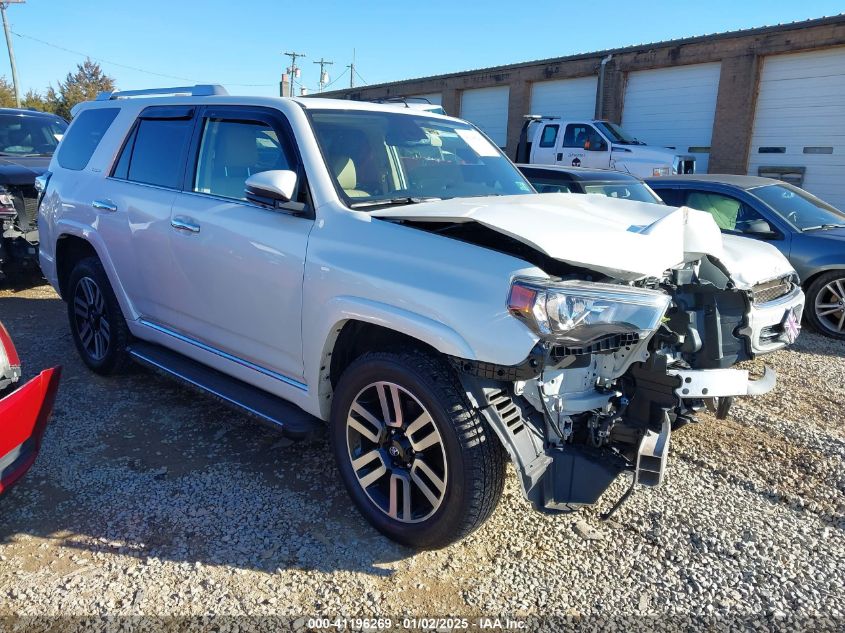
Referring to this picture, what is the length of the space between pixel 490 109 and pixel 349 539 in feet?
80.3

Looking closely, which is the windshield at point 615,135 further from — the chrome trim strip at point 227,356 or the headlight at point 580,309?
the headlight at point 580,309

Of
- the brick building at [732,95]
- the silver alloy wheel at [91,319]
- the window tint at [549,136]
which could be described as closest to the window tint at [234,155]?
the silver alloy wheel at [91,319]

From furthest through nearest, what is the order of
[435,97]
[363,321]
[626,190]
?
[435,97] < [626,190] < [363,321]

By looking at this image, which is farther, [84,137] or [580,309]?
[84,137]

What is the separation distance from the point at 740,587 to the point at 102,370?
440cm

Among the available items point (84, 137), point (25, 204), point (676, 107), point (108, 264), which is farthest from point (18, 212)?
point (676, 107)

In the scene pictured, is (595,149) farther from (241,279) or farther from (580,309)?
(580,309)

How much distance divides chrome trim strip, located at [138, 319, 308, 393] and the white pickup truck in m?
12.3

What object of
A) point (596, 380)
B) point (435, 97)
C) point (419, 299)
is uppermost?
point (435, 97)

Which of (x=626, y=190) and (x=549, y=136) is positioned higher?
(x=549, y=136)

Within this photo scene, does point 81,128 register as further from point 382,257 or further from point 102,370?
point 382,257

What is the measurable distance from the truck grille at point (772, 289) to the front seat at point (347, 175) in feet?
8.45

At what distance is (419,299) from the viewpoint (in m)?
2.61

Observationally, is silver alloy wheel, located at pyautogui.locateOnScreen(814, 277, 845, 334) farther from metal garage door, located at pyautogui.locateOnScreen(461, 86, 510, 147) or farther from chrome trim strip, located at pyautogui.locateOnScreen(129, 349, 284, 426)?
metal garage door, located at pyautogui.locateOnScreen(461, 86, 510, 147)
